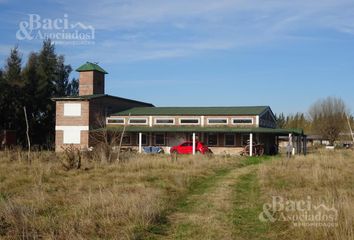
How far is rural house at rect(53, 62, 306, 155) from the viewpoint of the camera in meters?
44.3

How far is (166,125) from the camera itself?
46906mm

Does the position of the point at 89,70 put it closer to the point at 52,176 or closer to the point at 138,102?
the point at 138,102

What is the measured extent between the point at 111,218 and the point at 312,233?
3865 millimetres

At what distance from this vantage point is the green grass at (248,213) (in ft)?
28.8

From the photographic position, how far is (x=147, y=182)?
639 inches

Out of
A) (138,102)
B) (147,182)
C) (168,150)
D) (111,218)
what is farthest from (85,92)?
(111,218)

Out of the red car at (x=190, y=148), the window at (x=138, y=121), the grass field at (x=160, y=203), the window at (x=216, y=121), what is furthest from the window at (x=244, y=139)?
the grass field at (x=160, y=203)

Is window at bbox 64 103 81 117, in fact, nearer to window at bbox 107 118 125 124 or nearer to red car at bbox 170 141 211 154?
window at bbox 107 118 125 124

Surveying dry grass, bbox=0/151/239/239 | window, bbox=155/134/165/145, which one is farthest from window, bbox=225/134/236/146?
dry grass, bbox=0/151/239/239

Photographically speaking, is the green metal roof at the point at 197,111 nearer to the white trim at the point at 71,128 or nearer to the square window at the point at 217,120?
the square window at the point at 217,120

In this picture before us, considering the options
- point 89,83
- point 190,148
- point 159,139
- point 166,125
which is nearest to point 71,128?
point 89,83

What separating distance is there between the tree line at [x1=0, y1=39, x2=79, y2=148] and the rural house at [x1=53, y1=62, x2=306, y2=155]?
5.52 meters

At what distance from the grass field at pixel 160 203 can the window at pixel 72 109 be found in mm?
27297

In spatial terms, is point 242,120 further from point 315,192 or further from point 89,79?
point 315,192
